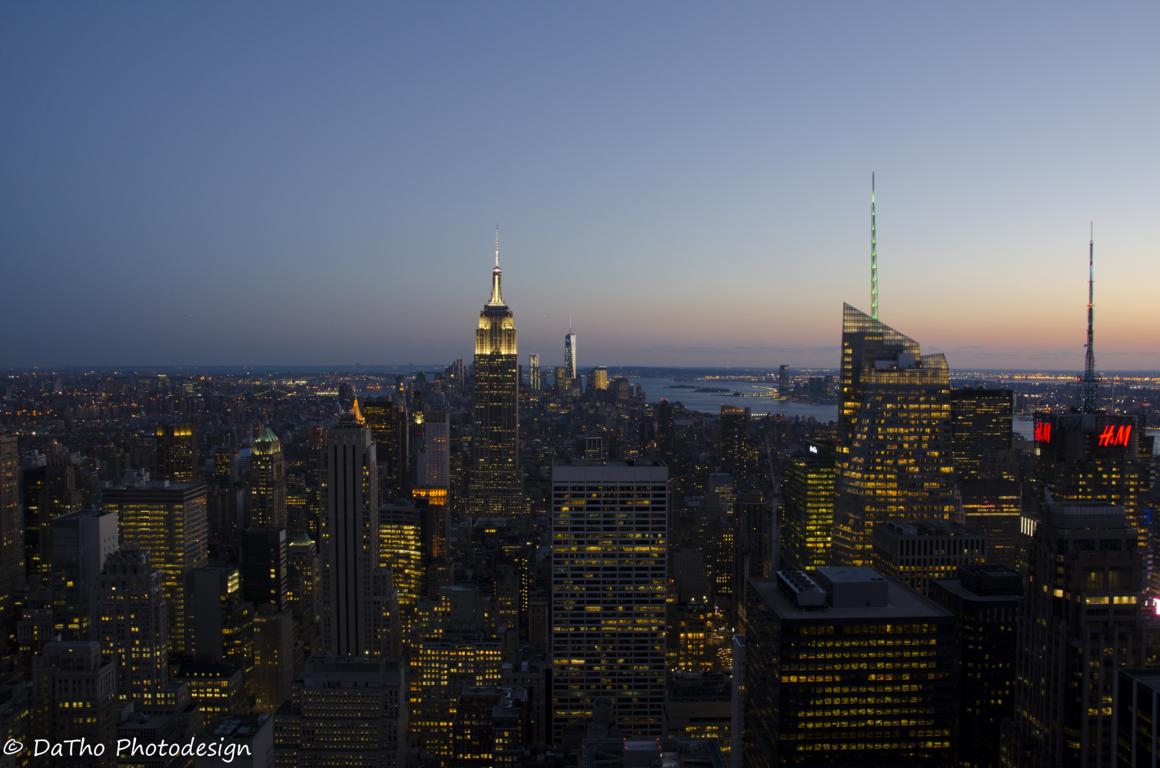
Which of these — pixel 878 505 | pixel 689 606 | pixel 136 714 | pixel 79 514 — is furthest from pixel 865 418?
pixel 79 514

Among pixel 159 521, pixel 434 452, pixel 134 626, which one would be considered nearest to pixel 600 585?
Result: pixel 134 626

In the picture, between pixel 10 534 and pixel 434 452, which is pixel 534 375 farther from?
pixel 10 534

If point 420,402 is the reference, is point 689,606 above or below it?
below

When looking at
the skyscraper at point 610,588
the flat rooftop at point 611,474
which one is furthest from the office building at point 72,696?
the flat rooftop at point 611,474

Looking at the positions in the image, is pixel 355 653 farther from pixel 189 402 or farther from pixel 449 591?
pixel 189 402

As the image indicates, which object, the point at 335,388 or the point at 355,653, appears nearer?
the point at 355,653

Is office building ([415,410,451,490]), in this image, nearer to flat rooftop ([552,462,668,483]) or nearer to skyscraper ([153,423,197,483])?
skyscraper ([153,423,197,483])

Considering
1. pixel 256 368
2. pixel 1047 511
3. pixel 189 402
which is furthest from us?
pixel 256 368
